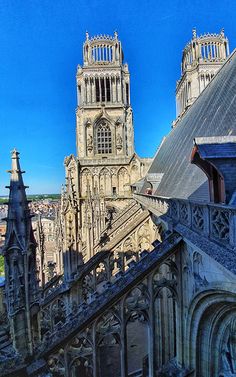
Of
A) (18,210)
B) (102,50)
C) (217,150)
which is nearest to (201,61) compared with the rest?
(102,50)

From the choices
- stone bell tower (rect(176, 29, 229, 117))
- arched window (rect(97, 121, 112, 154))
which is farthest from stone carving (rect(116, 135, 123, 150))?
stone bell tower (rect(176, 29, 229, 117))

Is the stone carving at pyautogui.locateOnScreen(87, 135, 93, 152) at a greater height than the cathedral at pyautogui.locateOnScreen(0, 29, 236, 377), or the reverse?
the stone carving at pyautogui.locateOnScreen(87, 135, 93, 152)

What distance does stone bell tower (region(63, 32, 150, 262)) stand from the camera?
34.2 meters

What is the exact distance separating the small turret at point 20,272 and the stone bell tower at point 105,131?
87.7 ft

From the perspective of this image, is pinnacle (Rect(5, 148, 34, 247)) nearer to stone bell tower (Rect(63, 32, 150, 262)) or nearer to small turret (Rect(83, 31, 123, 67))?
stone bell tower (Rect(63, 32, 150, 262))

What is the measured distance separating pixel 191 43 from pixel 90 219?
3210 centimetres

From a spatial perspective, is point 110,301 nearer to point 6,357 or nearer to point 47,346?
point 47,346

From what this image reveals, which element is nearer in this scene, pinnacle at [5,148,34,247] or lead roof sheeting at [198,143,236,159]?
pinnacle at [5,148,34,247]

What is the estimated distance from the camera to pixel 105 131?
37156mm

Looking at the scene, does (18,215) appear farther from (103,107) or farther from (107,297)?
(103,107)

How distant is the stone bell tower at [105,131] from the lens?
34156 mm

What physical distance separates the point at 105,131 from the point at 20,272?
3314cm

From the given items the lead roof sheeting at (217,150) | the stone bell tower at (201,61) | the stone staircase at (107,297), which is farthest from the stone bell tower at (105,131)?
the lead roof sheeting at (217,150)

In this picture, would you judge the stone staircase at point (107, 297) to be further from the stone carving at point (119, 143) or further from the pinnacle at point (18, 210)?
the stone carving at point (119, 143)
